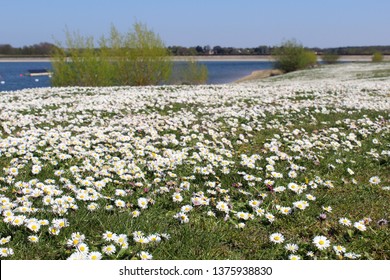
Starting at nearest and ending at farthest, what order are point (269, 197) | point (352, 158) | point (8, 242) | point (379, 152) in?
point (8, 242)
point (269, 197)
point (352, 158)
point (379, 152)

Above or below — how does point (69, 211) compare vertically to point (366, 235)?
above

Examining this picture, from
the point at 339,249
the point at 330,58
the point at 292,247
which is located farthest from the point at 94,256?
the point at 330,58

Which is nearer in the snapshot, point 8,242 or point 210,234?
point 8,242

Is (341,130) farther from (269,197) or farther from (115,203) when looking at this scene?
(115,203)

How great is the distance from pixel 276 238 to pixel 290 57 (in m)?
68.4

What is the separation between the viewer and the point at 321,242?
4.23 metres

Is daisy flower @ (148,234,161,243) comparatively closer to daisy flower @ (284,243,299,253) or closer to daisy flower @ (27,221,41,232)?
daisy flower @ (27,221,41,232)

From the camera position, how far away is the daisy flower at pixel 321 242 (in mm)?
4164

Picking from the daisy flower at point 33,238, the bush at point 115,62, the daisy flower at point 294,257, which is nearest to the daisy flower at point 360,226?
the daisy flower at point 294,257

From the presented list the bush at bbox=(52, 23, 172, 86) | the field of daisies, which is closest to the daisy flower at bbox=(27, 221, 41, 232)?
the field of daisies

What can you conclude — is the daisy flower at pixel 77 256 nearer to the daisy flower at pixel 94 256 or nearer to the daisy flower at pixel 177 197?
the daisy flower at pixel 94 256

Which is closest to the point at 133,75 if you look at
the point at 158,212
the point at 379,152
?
the point at 379,152

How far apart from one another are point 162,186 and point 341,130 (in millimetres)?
6454
